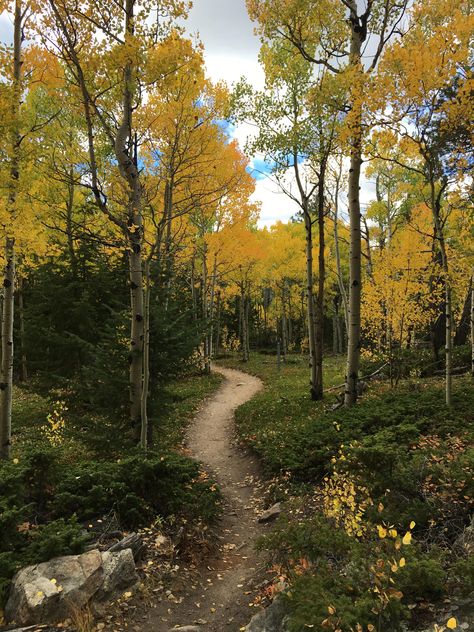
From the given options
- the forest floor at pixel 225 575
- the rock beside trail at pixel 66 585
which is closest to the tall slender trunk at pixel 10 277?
the rock beside trail at pixel 66 585

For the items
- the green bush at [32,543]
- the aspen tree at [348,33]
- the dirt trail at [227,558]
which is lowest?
the dirt trail at [227,558]

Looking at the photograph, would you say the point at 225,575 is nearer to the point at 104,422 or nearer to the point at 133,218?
the point at 104,422

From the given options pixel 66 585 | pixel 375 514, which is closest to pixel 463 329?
pixel 375 514

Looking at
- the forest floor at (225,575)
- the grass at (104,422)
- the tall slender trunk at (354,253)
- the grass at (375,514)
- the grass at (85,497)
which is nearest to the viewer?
the grass at (375,514)

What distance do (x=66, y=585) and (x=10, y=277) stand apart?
4900 mm

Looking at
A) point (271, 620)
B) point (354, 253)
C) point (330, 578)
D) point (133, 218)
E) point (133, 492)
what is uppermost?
point (133, 218)

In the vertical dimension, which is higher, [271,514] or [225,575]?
[271,514]

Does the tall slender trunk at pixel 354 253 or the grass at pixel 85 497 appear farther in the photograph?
the tall slender trunk at pixel 354 253

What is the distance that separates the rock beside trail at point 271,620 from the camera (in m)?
3.01

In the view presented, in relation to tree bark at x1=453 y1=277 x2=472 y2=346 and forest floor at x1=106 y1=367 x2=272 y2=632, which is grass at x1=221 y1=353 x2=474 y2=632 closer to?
forest floor at x1=106 y1=367 x2=272 y2=632

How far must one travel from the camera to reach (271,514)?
5.63m

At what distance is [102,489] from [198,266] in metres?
19.2

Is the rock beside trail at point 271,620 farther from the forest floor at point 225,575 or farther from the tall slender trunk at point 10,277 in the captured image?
the tall slender trunk at point 10,277

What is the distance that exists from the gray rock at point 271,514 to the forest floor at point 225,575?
108mm
